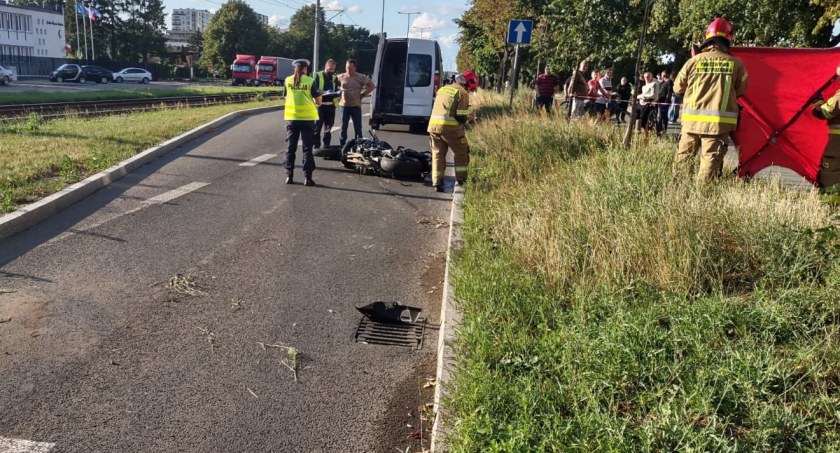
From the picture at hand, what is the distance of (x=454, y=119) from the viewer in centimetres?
887

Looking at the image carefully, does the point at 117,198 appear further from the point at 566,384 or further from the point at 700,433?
the point at 700,433

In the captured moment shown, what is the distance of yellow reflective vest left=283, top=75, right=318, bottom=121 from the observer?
30.5 feet

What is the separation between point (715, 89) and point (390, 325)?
13.6 ft

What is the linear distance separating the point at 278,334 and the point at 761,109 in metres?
6.30

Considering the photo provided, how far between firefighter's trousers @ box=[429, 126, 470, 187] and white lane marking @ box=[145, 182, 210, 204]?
324 centimetres

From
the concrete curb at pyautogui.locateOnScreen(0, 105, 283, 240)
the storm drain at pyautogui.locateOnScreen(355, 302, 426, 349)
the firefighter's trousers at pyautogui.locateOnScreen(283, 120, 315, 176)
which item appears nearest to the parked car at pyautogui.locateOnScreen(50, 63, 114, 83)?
the concrete curb at pyautogui.locateOnScreen(0, 105, 283, 240)

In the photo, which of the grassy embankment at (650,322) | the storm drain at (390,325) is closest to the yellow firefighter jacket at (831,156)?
the grassy embankment at (650,322)

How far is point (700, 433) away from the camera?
8.73 feet

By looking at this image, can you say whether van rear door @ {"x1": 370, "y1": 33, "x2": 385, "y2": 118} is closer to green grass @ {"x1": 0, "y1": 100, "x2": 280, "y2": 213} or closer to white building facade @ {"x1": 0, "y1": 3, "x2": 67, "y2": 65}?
green grass @ {"x1": 0, "y1": 100, "x2": 280, "y2": 213}

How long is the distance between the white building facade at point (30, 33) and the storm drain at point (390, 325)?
69726mm

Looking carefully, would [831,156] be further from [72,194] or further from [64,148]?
[64,148]

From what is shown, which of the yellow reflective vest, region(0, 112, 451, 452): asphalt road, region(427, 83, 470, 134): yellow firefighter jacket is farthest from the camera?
the yellow reflective vest

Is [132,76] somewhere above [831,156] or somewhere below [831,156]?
below

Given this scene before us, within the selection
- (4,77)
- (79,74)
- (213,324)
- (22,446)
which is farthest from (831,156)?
(79,74)
